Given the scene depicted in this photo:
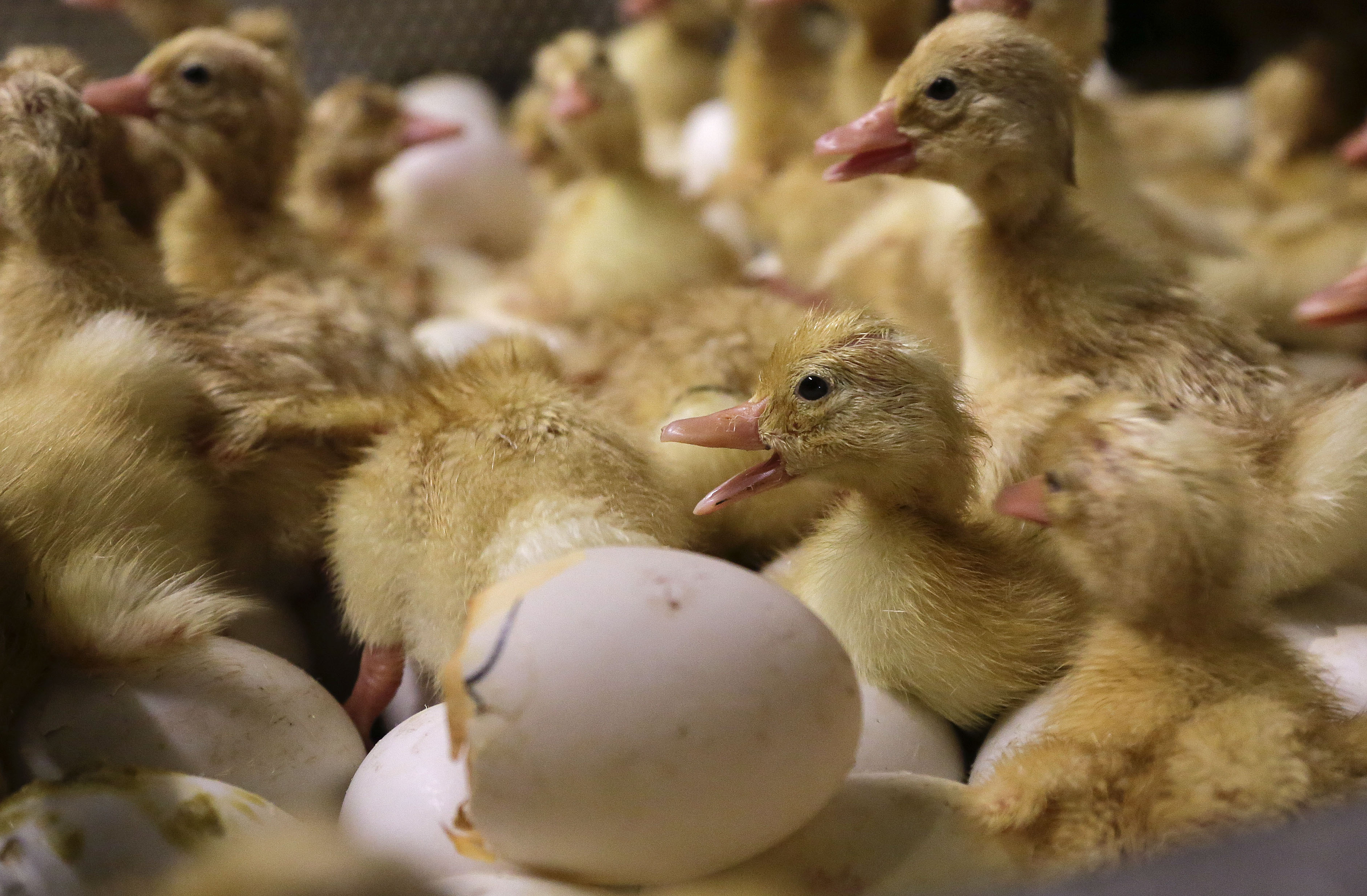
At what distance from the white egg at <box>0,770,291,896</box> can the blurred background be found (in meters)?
2.03

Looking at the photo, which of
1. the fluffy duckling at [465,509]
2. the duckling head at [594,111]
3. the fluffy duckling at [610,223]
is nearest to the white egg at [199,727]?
the fluffy duckling at [465,509]

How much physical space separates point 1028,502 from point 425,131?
1.39m

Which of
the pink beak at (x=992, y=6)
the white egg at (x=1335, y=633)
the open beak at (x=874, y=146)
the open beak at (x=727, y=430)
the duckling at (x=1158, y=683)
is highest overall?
the pink beak at (x=992, y=6)

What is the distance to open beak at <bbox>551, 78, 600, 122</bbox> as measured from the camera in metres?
1.78

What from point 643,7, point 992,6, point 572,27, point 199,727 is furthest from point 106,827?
point 572,27

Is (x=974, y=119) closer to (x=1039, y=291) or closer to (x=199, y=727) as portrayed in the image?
(x=1039, y=291)

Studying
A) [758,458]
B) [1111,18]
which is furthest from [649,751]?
[1111,18]

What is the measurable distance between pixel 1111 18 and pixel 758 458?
214 cm

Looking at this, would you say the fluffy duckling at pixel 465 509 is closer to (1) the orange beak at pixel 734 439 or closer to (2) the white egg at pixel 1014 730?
(1) the orange beak at pixel 734 439

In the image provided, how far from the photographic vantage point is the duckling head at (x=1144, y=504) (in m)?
0.77

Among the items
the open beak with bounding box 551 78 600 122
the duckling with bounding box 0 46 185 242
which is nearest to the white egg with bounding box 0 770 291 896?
the duckling with bounding box 0 46 185 242

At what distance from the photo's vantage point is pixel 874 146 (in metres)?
1.10

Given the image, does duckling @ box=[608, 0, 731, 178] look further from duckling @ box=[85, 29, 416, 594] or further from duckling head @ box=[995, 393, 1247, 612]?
duckling head @ box=[995, 393, 1247, 612]

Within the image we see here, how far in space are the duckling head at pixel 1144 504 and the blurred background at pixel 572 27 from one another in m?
1.65
